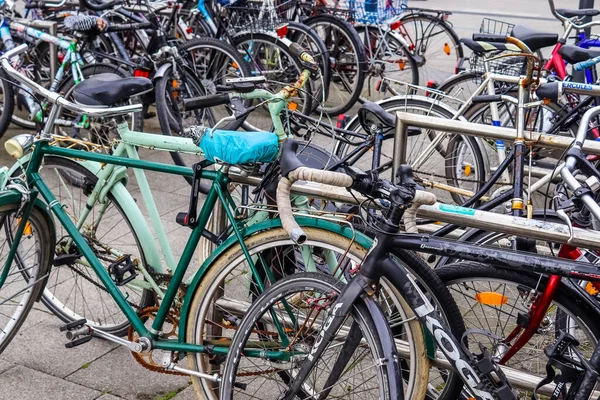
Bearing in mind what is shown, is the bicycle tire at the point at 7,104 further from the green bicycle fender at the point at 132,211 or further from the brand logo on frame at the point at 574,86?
the brand logo on frame at the point at 574,86

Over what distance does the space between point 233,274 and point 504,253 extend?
1071mm

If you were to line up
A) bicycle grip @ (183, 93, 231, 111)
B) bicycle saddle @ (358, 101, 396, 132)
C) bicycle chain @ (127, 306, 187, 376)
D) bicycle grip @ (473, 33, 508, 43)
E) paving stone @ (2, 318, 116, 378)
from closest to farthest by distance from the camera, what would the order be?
bicycle chain @ (127, 306, 187, 376)
bicycle grip @ (183, 93, 231, 111)
paving stone @ (2, 318, 116, 378)
bicycle saddle @ (358, 101, 396, 132)
bicycle grip @ (473, 33, 508, 43)

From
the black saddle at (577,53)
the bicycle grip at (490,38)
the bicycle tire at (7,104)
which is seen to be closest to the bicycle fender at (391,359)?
the bicycle grip at (490,38)

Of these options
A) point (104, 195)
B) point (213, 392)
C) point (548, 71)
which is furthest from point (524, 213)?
point (548, 71)

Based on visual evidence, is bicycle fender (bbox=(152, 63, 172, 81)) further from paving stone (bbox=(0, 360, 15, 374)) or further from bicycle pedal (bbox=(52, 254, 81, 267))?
paving stone (bbox=(0, 360, 15, 374))

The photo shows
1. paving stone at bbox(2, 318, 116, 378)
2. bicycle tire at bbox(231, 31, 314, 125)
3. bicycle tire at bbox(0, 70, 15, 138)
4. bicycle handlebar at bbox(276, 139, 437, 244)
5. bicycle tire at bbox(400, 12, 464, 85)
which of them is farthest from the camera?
bicycle tire at bbox(400, 12, 464, 85)

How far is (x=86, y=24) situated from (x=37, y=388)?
3.27m

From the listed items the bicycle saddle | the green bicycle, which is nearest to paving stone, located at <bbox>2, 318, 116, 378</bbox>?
the green bicycle

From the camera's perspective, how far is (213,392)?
2.96m

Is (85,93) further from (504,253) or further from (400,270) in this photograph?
(504,253)

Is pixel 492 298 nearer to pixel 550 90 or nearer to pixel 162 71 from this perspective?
pixel 550 90

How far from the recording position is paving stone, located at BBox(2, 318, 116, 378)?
3605mm

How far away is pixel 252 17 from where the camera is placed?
7293 millimetres

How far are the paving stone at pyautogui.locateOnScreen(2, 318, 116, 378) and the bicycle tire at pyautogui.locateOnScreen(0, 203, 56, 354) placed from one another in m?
0.14
